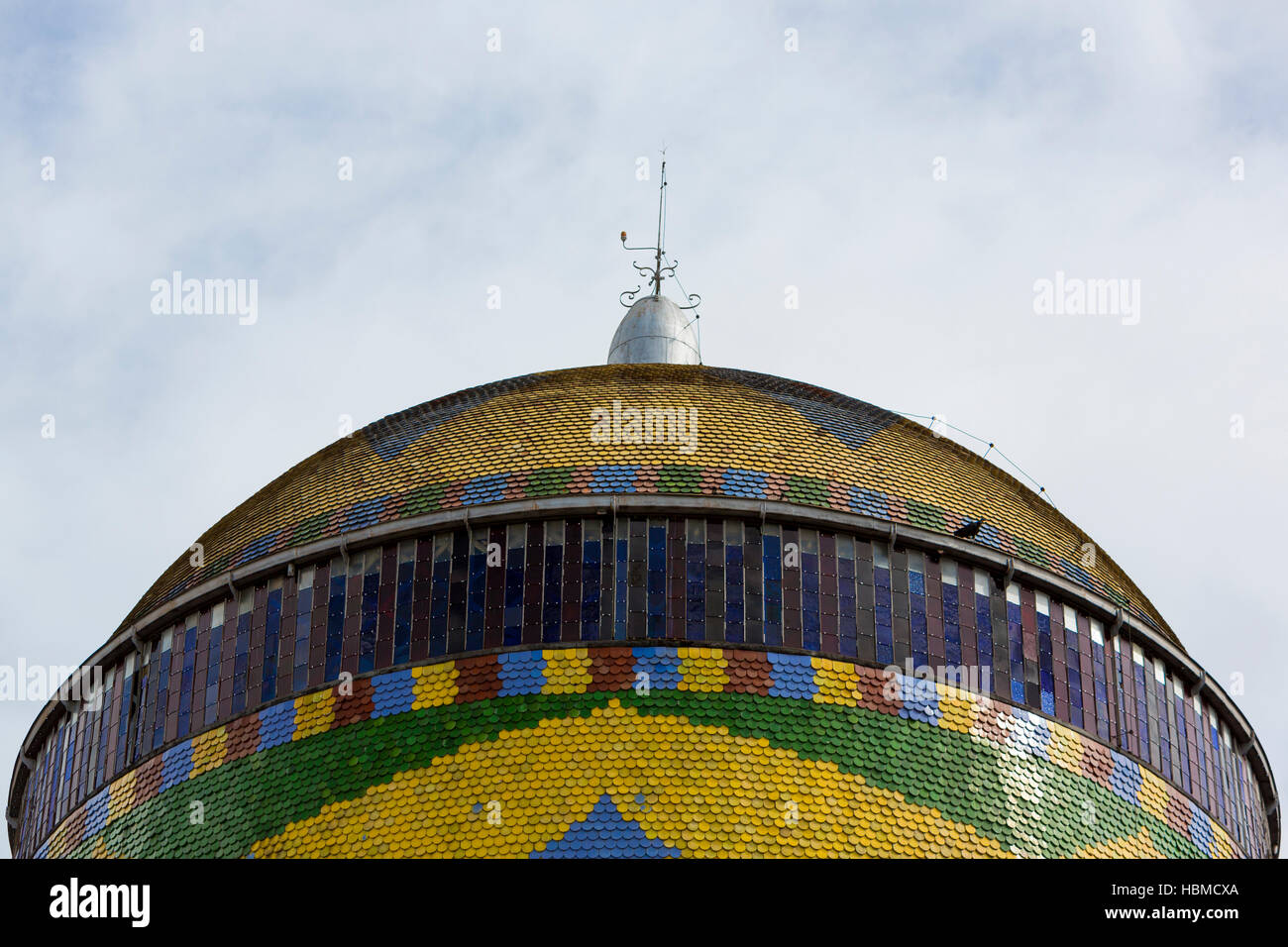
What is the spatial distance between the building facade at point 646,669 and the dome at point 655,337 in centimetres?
662

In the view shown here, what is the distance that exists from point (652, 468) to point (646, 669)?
3.62m

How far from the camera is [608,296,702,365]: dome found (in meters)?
48.3

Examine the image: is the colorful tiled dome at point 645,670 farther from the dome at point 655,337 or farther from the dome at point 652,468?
the dome at point 655,337

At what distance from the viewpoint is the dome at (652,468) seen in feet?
126

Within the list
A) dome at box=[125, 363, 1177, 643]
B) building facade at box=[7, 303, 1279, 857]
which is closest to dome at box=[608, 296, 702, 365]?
dome at box=[125, 363, 1177, 643]

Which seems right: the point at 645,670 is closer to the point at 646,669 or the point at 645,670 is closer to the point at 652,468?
the point at 646,669

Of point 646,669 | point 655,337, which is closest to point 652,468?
point 646,669

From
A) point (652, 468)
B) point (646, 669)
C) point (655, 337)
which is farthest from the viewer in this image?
point (655, 337)

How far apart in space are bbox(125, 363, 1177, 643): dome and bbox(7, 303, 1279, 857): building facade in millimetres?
72

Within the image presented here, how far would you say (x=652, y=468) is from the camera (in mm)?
38469
